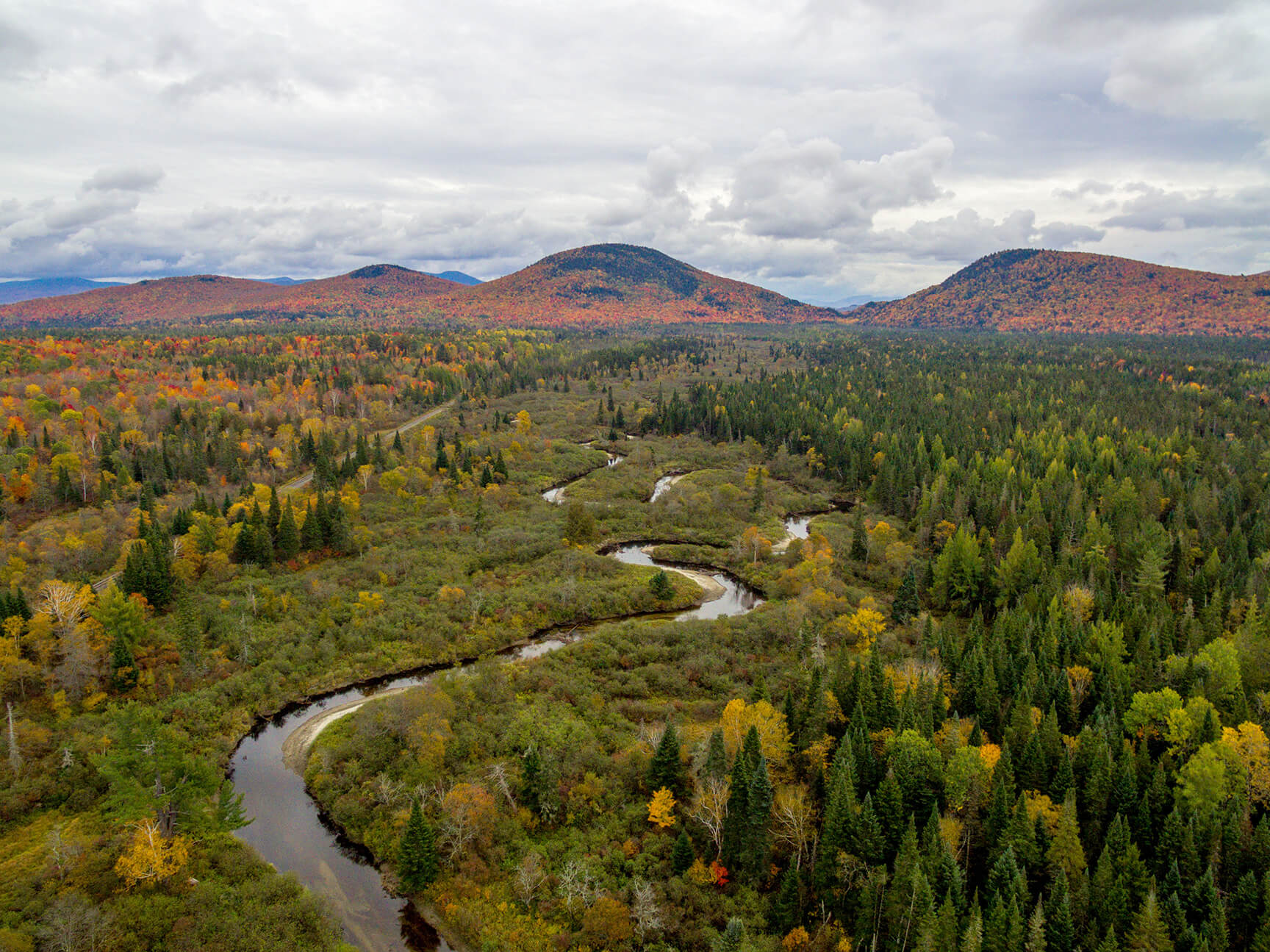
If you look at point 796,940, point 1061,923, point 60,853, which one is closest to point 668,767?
point 796,940

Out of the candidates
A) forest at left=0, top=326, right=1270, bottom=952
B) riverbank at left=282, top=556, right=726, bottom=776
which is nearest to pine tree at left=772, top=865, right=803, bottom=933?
forest at left=0, top=326, right=1270, bottom=952

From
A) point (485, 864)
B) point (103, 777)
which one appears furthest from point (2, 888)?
point (485, 864)

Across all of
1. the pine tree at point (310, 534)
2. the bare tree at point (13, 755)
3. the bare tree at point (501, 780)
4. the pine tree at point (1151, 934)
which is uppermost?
the pine tree at point (310, 534)

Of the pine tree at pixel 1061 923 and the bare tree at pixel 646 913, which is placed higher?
the pine tree at pixel 1061 923

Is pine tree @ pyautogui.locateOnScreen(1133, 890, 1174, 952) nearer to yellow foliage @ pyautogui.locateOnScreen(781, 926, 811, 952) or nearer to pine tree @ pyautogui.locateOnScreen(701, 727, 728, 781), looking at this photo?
yellow foliage @ pyautogui.locateOnScreen(781, 926, 811, 952)

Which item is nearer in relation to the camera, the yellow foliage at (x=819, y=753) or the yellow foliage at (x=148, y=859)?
the yellow foliage at (x=148, y=859)

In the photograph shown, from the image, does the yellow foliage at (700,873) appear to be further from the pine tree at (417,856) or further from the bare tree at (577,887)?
the pine tree at (417,856)

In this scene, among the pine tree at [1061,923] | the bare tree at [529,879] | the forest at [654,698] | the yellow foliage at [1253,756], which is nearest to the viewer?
the pine tree at [1061,923]

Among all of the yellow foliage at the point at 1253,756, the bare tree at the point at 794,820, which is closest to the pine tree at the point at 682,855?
the bare tree at the point at 794,820
